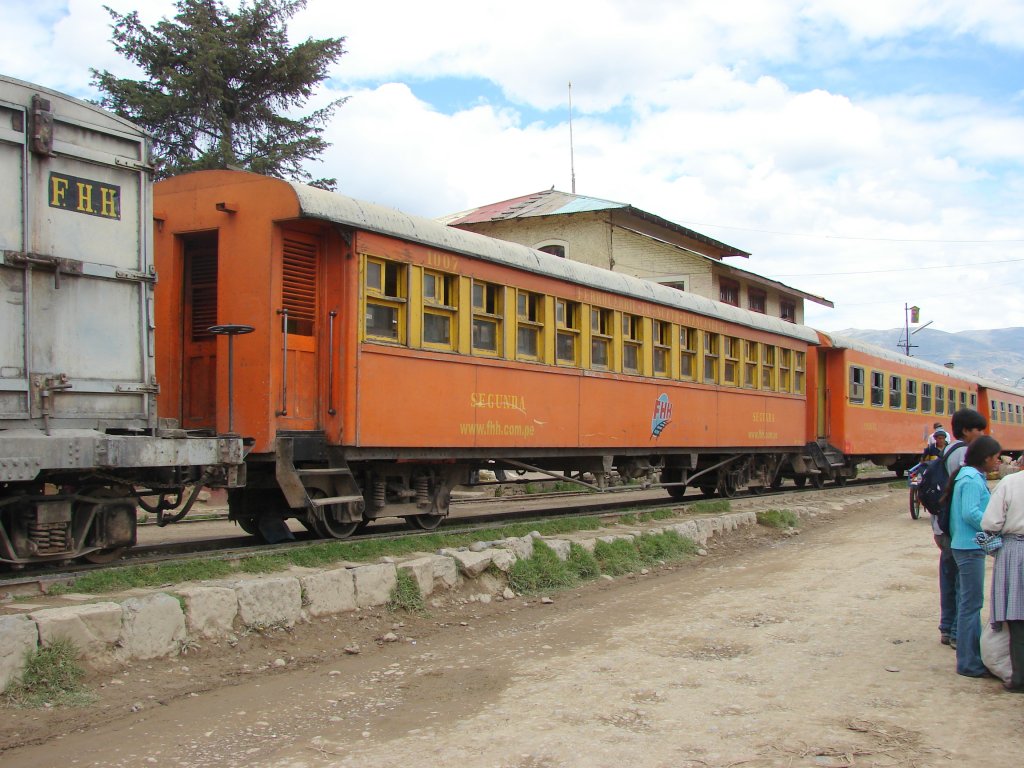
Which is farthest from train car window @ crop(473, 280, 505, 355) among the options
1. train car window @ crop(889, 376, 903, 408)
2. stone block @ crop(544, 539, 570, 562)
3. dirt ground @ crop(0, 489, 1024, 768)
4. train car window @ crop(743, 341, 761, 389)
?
train car window @ crop(889, 376, 903, 408)

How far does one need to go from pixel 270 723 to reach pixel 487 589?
3.25 metres

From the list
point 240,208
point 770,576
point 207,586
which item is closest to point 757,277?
point 770,576

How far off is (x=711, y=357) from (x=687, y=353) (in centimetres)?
85

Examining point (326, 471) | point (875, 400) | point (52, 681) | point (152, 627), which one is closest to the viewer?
point (52, 681)

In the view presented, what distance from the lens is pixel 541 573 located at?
8.12 m

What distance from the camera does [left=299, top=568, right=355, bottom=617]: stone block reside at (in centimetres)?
625

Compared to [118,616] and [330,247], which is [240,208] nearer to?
[330,247]

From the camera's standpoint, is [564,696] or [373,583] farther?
[373,583]

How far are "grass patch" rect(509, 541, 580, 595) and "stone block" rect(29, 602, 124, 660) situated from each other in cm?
359

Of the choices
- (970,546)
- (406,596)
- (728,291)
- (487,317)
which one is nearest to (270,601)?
(406,596)

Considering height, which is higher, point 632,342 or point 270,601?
point 632,342

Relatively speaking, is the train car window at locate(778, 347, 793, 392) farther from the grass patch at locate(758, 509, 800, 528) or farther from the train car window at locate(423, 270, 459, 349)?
the train car window at locate(423, 270, 459, 349)

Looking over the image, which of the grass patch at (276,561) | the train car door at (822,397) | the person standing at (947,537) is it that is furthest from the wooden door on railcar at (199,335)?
the train car door at (822,397)

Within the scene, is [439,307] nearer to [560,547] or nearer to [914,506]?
[560,547]
